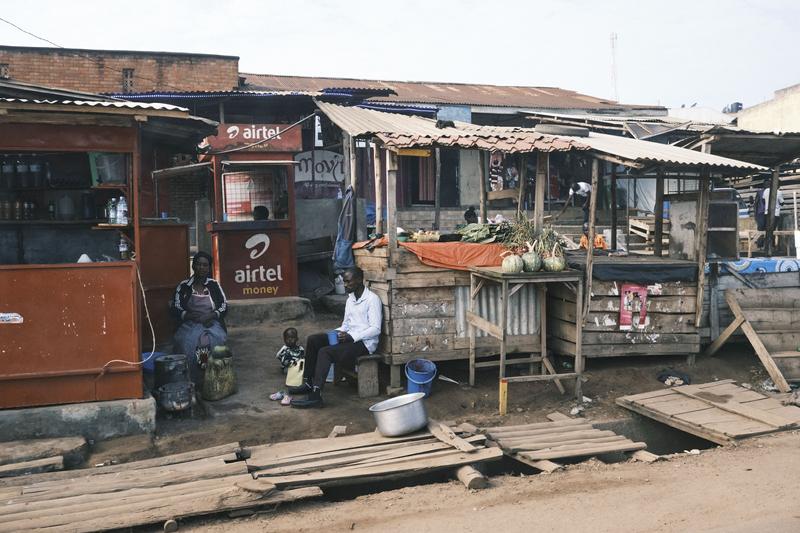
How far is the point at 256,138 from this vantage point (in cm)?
1115

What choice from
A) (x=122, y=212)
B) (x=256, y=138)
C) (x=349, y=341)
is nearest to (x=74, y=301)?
(x=122, y=212)

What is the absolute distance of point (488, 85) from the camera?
22.0m

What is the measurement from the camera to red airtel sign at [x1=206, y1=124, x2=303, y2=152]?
10.9 metres

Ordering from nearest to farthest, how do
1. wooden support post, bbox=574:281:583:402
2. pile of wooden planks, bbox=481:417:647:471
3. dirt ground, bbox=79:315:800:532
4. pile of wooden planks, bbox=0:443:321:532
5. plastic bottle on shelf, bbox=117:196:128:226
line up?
pile of wooden planks, bbox=0:443:321:532, dirt ground, bbox=79:315:800:532, pile of wooden planks, bbox=481:417:647:471, plastic bottle on shelf, bbox=117:196:128:226, wooden support post, bbox=574:281:583:402

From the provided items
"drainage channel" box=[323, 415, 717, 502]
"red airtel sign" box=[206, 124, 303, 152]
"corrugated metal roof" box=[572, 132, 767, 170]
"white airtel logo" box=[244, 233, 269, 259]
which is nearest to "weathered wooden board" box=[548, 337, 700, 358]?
"drainage channel" box=[323, 415, 717, 502]

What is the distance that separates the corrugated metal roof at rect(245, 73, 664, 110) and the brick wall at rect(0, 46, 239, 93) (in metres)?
1.13

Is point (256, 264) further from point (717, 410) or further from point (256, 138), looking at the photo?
point (717, 410)

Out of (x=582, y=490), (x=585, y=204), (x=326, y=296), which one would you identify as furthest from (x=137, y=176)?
(x=585, y=204)

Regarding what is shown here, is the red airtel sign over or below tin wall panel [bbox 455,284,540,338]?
over

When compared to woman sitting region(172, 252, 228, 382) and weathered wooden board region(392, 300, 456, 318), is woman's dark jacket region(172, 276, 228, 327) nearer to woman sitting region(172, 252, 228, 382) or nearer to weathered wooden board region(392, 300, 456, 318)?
woman sitting region(172, 252, 228, 382)

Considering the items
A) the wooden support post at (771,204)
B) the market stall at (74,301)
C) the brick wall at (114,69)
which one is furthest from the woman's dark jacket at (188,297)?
the brick wall at (114,69)

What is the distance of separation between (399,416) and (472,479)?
107cm

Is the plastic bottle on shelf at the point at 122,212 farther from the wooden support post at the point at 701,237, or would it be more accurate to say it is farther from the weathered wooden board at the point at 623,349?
the wooden support post at the point at 701,237

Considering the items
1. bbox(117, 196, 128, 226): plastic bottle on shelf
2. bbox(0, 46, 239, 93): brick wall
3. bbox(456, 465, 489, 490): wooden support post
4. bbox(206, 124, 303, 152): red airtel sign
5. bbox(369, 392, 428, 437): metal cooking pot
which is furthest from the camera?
bbox(0, 46, 239, 93): brick wall
